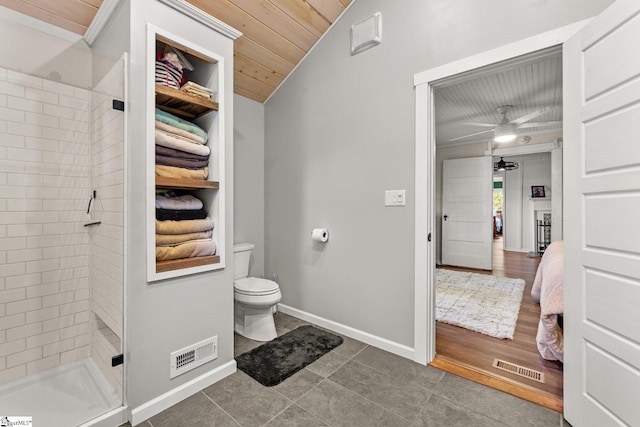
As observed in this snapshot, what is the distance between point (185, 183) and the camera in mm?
1703

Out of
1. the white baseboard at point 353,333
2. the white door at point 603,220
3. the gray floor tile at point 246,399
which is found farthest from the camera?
the white baseboard at point 353,333

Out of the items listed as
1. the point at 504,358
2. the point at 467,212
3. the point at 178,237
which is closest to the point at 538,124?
the point at 467,212

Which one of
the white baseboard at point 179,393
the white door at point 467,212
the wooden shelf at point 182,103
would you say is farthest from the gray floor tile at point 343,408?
the white door at point 467,212

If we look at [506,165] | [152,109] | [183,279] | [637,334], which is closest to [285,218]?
[183,279]

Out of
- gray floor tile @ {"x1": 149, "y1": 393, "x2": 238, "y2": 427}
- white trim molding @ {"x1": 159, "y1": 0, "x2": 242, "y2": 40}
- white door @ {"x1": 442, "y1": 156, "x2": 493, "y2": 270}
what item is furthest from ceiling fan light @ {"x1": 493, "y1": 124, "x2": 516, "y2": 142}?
gray floor tile @ {"x1": 149, "y1": 393, "x2": 238, "y2": 427}

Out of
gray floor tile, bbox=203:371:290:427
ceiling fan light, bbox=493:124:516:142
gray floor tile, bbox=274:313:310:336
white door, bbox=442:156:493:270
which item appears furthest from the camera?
white door, bbox=442:156:493:270

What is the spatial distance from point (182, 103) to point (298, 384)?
1.89m

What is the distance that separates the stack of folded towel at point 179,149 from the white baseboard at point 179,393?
1.22m

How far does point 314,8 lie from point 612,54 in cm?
194

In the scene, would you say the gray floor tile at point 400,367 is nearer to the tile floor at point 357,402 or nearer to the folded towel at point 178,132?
the tile floor at point 357,402

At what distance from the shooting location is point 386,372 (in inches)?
75.9

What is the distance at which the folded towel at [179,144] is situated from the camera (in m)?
1.63

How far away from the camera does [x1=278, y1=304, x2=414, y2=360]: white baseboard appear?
2.12m

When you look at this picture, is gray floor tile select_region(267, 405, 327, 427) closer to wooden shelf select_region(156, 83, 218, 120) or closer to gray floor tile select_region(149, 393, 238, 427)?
gray floor tile select_region(149, 393, 238, 427)
